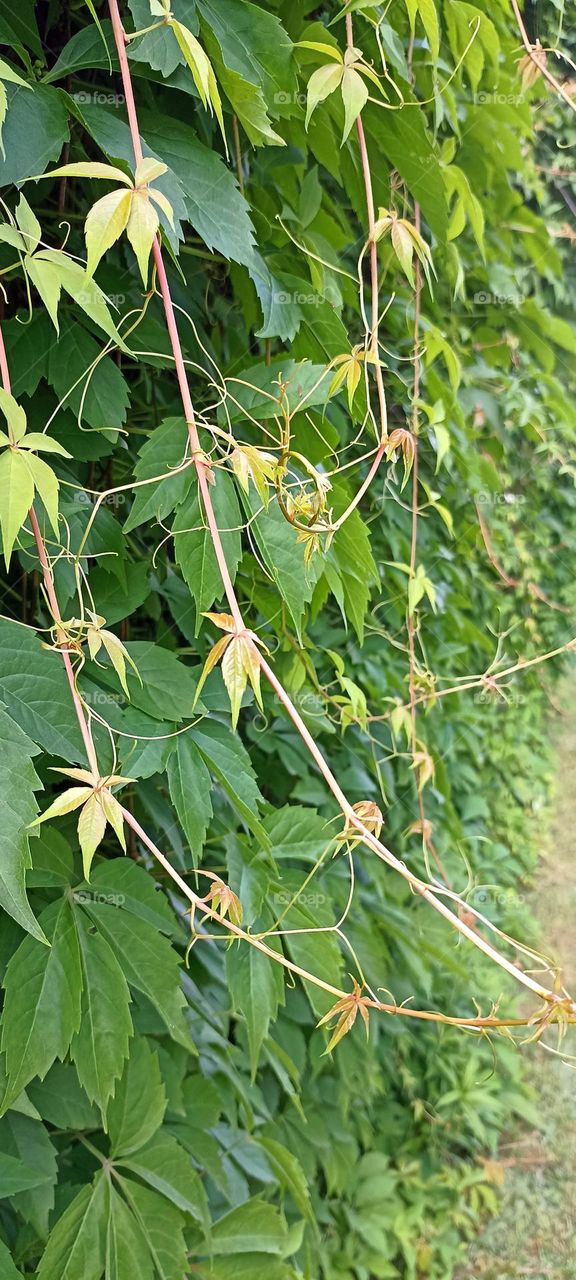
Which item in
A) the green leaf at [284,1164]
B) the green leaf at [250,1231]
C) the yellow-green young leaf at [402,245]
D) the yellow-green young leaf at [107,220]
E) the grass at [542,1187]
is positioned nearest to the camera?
the yellow-green young leaf at [107,220]

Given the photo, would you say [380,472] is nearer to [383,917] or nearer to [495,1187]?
[383,917]

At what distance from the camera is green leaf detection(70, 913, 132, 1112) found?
82 centimetres

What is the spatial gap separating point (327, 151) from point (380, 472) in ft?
2.20

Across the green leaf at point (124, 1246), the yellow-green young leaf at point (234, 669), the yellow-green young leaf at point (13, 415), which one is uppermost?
the yellow-green young leaf at point (13, 415)

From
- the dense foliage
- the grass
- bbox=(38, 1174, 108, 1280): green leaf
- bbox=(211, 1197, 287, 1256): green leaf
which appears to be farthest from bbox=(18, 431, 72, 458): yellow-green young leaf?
the grass

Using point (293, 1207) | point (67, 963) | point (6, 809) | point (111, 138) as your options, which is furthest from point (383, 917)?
point (111, 138)

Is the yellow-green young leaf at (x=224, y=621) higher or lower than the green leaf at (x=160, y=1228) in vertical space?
higher

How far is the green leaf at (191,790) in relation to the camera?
33.0 inches

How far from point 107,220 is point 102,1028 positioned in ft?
2.14

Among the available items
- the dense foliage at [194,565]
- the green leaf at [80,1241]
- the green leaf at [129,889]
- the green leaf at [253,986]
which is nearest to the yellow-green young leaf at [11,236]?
the dense foliage at [194,565]

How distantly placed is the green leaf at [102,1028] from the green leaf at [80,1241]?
16cm

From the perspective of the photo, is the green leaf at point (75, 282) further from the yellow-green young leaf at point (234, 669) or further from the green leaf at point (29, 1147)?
the green leaf at point (29, 1147)

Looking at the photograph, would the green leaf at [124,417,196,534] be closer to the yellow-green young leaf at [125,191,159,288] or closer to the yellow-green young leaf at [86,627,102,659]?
the yellow-green young leaf at [86,627,102,659]

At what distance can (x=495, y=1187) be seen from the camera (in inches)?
94.4
